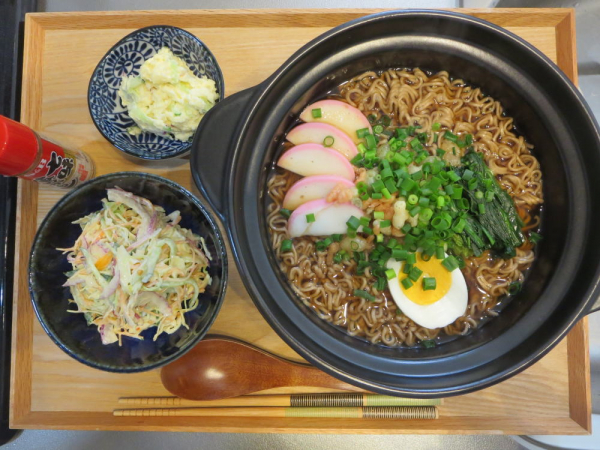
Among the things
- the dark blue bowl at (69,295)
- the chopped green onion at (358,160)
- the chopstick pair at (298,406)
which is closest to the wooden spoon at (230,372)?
the chopstick pair at (298,406)

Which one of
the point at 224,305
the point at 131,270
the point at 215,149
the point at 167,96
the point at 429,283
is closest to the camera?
the point at 215,149

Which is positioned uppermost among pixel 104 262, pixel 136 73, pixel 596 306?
pixel 136 73

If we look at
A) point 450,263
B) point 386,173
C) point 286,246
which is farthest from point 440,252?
point 286,246

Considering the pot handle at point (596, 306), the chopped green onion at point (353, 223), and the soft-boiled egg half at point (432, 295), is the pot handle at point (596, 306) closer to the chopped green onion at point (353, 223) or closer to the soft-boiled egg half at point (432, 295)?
the soft-boiled egg half at point (432, 295)

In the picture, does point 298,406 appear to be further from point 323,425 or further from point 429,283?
point 429,283

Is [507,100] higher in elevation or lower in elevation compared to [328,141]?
higher

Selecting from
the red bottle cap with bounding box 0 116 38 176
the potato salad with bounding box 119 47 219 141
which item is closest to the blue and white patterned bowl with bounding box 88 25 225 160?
the potato salad with bounding box 119 47 219 141

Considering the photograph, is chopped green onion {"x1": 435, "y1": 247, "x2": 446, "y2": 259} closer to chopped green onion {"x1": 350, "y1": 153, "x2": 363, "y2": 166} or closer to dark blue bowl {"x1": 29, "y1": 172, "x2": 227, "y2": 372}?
chopped green onion {"x1": 350, "y1": 153, "x2": 363, "y2": 166}
